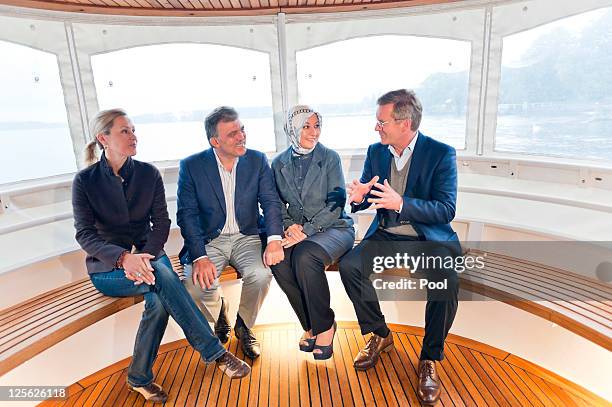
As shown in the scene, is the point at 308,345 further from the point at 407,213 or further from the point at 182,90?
the point at 182,90

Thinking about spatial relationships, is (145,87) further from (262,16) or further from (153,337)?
(153,337)

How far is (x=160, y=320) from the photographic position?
192 cm

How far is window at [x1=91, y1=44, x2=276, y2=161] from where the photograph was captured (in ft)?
11.3

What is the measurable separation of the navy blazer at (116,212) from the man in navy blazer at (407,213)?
1.05m

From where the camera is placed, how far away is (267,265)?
2.13m

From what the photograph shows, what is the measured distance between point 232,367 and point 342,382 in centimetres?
59

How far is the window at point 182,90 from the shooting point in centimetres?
346

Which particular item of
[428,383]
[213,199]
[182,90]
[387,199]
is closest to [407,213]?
[387,199]

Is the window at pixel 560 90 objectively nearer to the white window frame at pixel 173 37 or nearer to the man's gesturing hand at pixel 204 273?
the white window frame at pixel 173 37

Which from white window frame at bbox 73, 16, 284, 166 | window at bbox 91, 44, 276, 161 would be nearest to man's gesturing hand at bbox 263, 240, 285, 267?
white window frame at bbox 73, 16, 284, 166

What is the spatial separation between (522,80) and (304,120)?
215 cm
